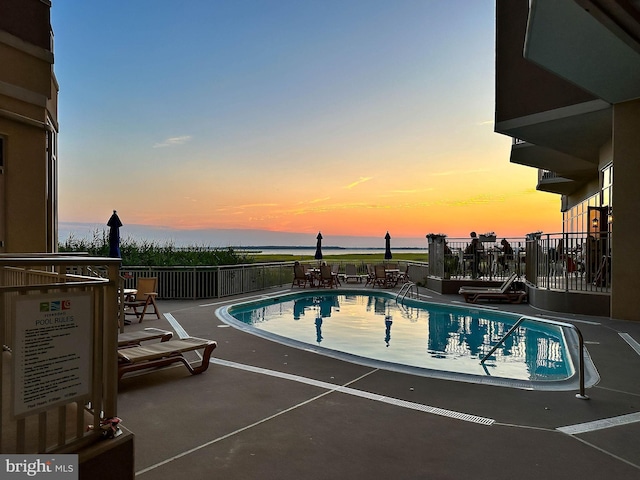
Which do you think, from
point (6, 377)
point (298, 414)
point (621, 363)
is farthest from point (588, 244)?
point (6, 377)

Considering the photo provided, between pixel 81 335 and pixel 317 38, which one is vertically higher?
pixel 317 38

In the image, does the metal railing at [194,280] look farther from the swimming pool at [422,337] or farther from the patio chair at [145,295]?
the patio chair at [145,295]

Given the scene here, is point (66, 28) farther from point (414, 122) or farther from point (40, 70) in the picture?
point (414, 122)

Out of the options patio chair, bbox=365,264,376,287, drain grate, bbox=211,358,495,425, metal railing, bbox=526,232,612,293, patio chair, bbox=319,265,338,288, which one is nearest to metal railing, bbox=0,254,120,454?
drain grate, bbox=211,358,495,425

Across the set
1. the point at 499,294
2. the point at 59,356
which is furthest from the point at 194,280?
the point at 59,356

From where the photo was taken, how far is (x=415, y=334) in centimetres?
971

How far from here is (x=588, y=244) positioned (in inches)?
433

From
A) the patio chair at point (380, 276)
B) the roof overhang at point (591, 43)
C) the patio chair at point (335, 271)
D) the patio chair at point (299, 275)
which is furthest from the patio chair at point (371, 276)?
the roof overhang at point (591, 43)

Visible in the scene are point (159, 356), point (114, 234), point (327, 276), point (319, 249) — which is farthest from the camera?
point (319, 249)

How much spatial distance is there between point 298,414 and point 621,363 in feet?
15.4

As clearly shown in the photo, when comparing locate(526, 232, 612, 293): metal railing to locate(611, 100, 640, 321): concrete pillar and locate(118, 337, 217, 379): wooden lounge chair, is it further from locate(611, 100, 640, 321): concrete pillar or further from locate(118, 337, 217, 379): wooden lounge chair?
locate(118, 337, 217, 379): wooden lounge chair

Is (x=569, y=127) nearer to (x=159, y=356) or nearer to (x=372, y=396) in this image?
A: (x=372, y=396)

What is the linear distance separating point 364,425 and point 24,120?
684 cm

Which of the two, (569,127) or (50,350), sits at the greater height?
(569,127)
